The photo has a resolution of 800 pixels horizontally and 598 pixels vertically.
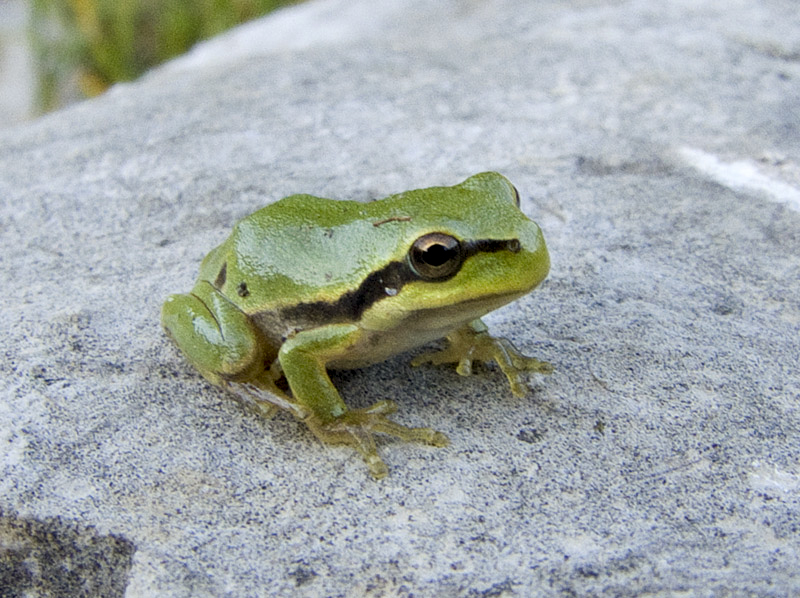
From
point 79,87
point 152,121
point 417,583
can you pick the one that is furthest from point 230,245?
point 79,87

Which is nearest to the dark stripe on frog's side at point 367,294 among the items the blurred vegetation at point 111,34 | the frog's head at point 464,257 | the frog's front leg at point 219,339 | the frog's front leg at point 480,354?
the frog's head at point 464,257

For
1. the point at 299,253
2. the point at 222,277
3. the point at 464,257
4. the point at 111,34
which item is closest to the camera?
the point at 464,257

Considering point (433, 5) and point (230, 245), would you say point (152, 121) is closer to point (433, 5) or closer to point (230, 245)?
point (230, 245)

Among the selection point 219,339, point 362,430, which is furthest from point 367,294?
point 219,339

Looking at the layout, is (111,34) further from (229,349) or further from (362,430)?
(362,430)

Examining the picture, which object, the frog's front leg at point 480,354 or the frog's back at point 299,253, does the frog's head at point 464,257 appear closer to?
the frog's back at point 299,253

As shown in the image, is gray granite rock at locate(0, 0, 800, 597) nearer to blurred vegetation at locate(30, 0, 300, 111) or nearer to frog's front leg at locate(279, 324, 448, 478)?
frog's front leg at locate(279, 324, 448, 478)
